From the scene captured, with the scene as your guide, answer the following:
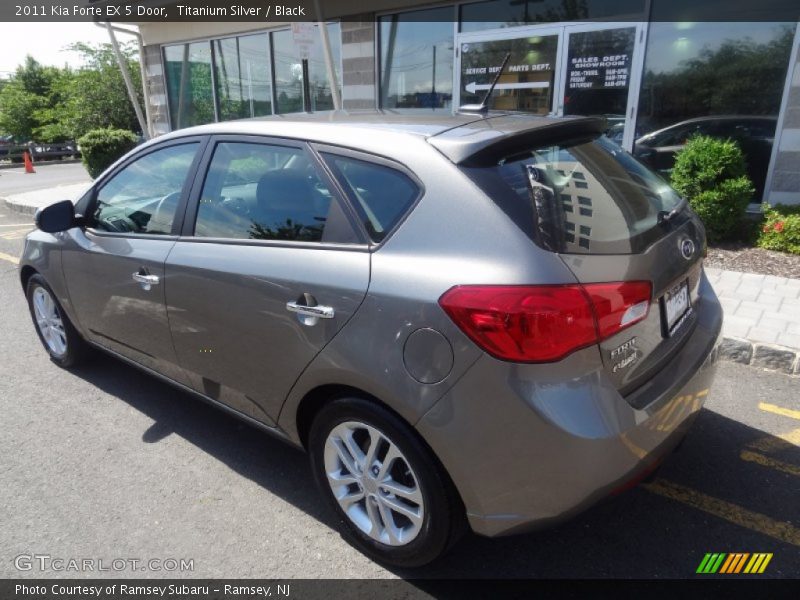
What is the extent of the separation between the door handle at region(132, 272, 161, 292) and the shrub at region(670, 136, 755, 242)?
17.7ft

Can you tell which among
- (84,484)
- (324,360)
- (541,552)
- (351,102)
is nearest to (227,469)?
(84,484)

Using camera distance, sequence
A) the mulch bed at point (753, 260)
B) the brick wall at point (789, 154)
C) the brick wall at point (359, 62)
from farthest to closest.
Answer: the brick wall at point (359, 62) → the brick wall at point (789, 154) → the mulch bed at point (753, 260)

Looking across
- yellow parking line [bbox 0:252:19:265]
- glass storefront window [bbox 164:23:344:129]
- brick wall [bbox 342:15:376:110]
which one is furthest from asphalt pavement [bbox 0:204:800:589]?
glass storefront window [bbox 164:23:344:129]

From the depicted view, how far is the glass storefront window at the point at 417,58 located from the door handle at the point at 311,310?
24.9ft

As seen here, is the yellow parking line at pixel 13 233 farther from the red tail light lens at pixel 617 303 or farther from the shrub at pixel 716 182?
the red tail light lens at pixel 617 303

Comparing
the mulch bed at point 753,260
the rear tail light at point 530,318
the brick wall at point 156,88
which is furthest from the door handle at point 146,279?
the brick wall at point 156,88

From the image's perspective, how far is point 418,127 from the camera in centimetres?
221

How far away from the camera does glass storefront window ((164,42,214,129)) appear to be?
42.8ft

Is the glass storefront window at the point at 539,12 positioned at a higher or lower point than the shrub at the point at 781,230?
higher

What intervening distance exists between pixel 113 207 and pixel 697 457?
11.4ft

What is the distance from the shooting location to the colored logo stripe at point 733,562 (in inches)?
85.4

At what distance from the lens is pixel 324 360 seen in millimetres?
2117

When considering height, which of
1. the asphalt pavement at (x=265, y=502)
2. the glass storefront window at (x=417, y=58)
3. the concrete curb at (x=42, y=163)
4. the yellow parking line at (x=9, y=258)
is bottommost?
the concrete curb at (x=42, y=163)

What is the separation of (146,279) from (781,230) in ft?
20.3
